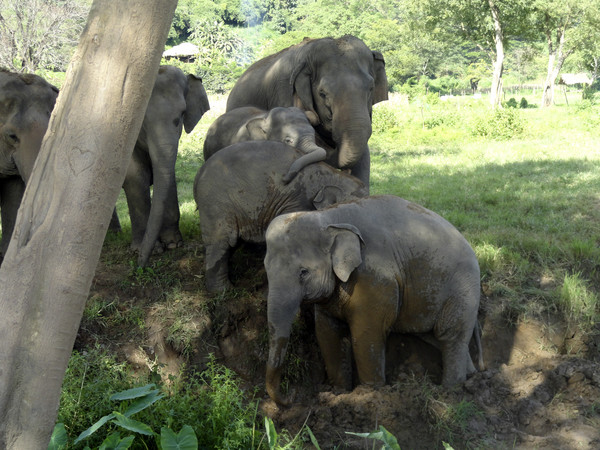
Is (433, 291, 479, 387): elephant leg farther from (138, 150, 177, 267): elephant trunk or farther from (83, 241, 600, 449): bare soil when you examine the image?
(138, 150, 177, 267): elephant trunk

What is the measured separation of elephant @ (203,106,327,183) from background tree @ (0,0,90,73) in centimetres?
1725

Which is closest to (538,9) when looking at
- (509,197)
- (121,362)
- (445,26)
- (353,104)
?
(445,26)

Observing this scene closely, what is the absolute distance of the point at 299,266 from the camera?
14.3 ft

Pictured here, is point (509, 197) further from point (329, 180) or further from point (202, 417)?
point (202, 417)

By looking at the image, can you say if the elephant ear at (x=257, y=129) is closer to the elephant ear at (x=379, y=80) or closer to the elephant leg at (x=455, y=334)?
the elephant ear at (x=379, y=80)

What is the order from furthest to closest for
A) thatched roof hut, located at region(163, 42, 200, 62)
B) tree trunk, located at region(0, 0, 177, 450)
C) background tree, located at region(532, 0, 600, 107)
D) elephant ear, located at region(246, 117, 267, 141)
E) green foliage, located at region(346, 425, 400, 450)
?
thatched roof hut, located at region(163, 42, 200, 62)
background tree, located at region(532, 0, 600, 107)
elephant ear, located at region(246, 117, 267, 141)
green foliage, located at region(346, 425, 400, 450)
tree trunk, located at region(0, 0, 177, 450)

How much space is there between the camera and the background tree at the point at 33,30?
2189cm

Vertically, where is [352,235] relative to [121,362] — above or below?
above

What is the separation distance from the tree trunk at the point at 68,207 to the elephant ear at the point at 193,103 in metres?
4.02

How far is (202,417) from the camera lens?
→ 3953 millimetres

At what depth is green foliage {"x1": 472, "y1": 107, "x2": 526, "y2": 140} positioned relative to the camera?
1711 centimetres

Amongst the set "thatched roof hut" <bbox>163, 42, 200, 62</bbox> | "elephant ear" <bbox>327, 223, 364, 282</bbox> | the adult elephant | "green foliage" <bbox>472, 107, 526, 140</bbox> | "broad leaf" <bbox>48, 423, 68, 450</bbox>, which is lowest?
"thatched roof hut" <bbox>163, 42, 200, 62</bbox>

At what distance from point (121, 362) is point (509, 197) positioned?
617 centimetres

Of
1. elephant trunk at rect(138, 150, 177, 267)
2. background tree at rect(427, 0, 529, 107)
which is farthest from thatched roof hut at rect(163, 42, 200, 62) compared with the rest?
elephant trunk at rect(138, 150, 177, 267)
